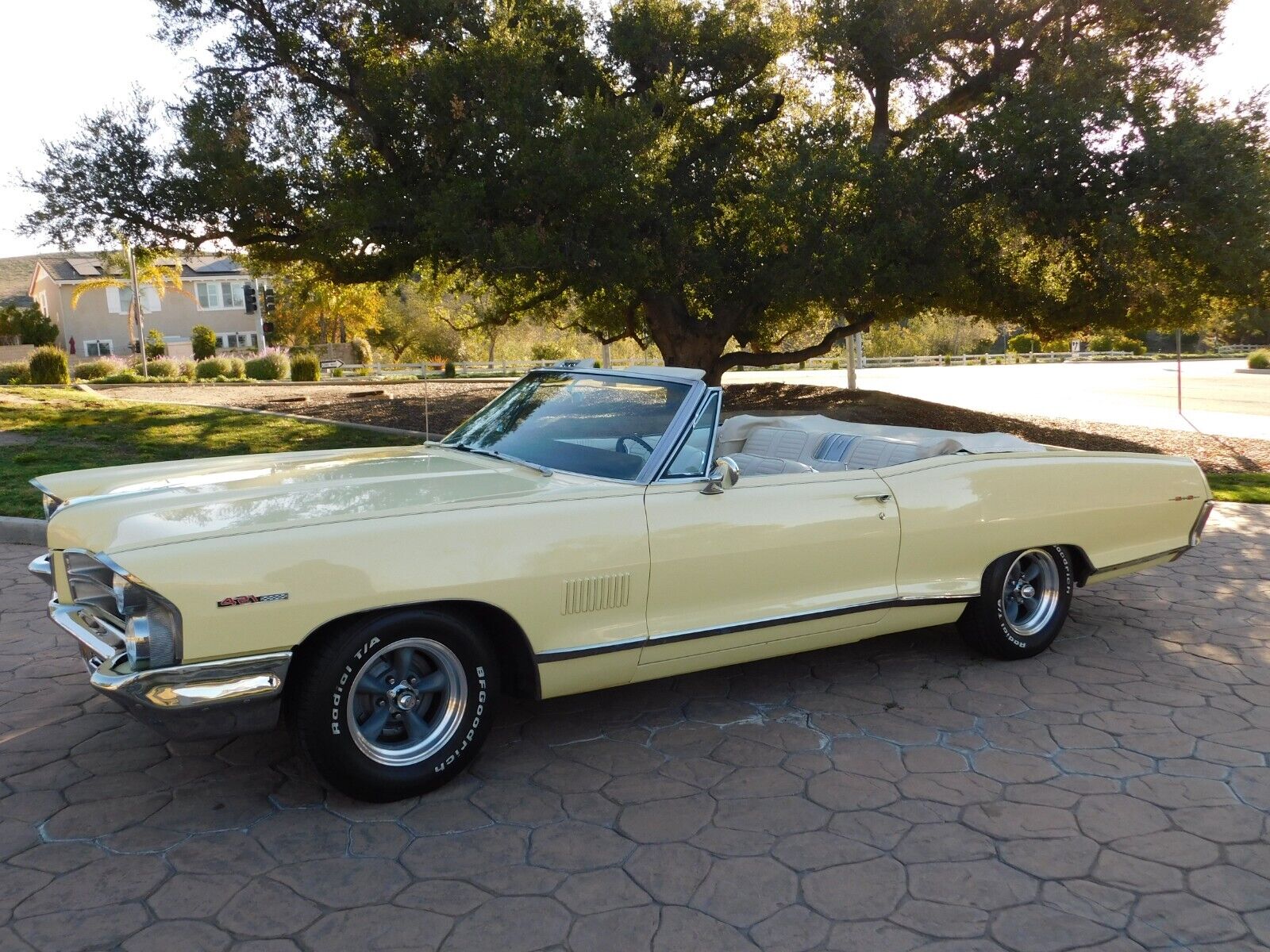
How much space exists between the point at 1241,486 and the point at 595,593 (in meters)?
9.72

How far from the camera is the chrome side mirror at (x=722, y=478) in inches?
156

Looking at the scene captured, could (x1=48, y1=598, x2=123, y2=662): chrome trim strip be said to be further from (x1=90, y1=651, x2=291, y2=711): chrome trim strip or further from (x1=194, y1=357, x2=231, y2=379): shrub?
(x1=194, y1=357, x2=231, y2=379): shrub

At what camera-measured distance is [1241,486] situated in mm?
10828

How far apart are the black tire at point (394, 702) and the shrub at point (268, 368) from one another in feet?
97.8

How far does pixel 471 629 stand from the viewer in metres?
3.48

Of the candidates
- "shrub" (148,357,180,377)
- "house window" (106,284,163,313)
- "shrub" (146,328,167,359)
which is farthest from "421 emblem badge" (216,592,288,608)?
"house window" (106,284,163,313)

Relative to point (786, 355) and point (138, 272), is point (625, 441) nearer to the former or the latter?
point (786, 355)

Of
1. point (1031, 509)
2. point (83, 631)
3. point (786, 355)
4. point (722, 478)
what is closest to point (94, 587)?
point (83, 631)

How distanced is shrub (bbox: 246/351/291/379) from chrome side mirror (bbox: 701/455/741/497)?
29.7 meters

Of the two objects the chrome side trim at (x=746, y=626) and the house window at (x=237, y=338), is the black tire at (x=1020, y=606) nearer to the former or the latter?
the chrome side trim at (x=746, y=626)

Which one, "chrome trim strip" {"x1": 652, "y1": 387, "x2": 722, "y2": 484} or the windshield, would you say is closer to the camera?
"chrome trim strip" {"x1": 652, "y1": 387, "x2": 722, "y2": 484}

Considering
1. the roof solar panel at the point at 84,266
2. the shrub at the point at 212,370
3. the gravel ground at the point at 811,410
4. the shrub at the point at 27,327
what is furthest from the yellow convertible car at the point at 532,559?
the roof solar panel at the point at 84,266

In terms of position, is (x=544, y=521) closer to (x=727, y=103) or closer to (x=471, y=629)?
(x=471, y=629)

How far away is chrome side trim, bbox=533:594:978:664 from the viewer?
11.9 ft
